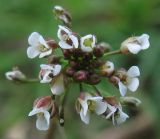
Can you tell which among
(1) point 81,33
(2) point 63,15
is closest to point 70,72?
(2) point 63,15

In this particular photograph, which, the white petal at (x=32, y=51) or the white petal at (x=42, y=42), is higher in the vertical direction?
the white petal at (x=42, y=42)

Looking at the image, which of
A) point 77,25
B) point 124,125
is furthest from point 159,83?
point 77,25

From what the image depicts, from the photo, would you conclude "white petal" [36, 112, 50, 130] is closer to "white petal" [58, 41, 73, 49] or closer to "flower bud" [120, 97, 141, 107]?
"white petal" [58, 41, 73, 49]

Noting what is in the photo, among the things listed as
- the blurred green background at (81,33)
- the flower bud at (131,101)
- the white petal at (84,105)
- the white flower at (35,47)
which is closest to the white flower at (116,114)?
the white petal at (84,105)

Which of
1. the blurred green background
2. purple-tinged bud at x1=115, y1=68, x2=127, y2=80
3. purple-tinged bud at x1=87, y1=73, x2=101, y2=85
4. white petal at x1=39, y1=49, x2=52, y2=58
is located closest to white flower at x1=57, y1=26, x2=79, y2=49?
white petal at x1=39, y1=49, x2=52, y2=58

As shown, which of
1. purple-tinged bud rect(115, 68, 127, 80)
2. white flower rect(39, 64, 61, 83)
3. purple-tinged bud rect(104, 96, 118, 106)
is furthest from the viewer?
purple-tinged bud rect(115, 68, 127, 80)

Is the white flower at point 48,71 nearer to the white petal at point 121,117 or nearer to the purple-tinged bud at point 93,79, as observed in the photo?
the purple-tinged bud at point 93,79
